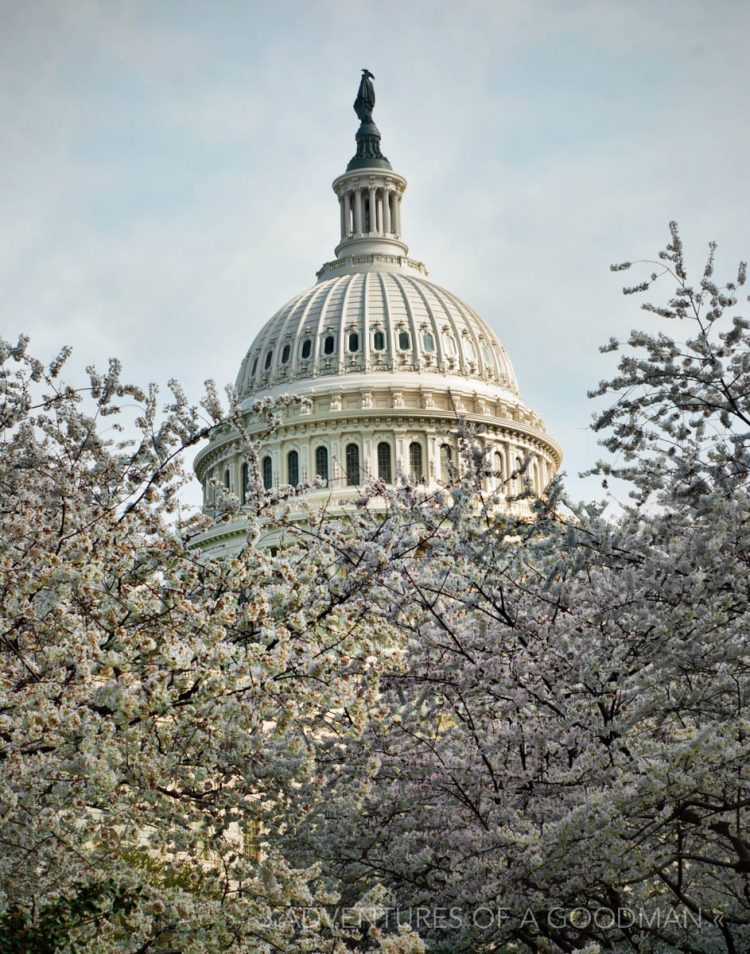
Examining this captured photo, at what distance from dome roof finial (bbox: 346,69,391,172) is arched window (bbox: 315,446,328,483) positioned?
115 ft

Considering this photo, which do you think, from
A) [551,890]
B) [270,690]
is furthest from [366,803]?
[270,690]

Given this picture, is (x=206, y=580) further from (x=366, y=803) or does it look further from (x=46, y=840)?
(x=366, y=803)

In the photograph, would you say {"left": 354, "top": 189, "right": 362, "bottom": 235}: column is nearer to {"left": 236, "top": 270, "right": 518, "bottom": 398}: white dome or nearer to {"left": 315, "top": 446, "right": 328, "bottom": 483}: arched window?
{"left": 236, "top": 270, "right": 518, "bottom": 398}: white dome

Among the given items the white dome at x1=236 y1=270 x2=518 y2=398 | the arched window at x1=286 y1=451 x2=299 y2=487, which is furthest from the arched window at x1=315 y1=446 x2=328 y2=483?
the white dome at x1=236 y1=270 x2=518 y2=398

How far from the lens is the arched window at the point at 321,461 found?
7856 cm

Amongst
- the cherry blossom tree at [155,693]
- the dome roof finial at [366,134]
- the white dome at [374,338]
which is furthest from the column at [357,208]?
the cherry blossom tree at [155,693]

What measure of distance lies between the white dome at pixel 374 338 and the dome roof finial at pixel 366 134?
15.8m

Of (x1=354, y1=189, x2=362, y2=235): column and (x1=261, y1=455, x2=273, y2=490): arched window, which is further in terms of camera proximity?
(x1=354, y1=189, x2=362, y2=235): column

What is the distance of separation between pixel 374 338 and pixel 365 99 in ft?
124

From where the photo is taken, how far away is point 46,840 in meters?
9.63

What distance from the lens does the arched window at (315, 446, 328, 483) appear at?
258ft

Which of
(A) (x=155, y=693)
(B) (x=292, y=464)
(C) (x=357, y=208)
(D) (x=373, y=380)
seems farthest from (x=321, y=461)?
(A) (x=155, y=693)

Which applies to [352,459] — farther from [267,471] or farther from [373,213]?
[373,213]

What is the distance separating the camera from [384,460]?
79.8 m
